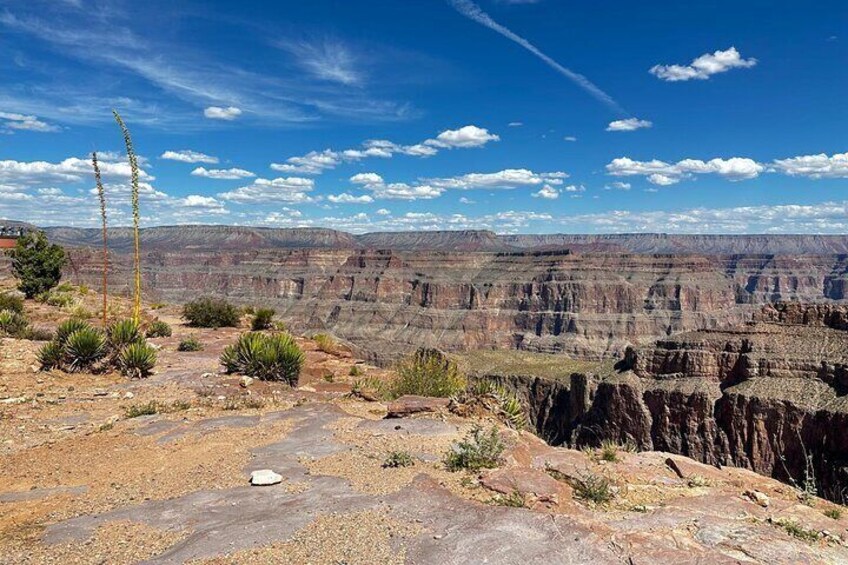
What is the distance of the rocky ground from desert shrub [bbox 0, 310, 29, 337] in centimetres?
956

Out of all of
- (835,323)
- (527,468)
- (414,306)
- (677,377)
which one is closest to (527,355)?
(677,377)

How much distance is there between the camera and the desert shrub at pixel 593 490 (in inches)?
272

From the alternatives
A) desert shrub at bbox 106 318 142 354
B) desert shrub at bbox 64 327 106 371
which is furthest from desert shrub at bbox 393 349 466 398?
desert shrub at bbox 64 327 106 371

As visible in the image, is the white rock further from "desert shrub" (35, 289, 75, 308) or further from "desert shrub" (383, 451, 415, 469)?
"desert shrub" (35, 289, 75, 308)

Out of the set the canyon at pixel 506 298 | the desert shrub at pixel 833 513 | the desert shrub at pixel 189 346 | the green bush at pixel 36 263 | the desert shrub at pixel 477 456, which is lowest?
the canyon at pixel 506 298

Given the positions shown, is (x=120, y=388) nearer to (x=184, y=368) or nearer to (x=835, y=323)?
(x=184, y=368)

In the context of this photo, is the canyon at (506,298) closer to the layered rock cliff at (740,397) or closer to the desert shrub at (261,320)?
the layered rock cliff at (740,397)

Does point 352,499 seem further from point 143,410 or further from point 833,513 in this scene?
point 143,410

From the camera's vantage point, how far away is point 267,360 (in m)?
15.6

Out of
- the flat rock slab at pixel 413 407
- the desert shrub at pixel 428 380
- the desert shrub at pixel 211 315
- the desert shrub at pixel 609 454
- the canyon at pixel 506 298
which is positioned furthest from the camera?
the canyon at pixel 506 298

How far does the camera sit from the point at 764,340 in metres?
44.6

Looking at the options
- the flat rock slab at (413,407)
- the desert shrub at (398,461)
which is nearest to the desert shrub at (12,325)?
the flat rock slab at (413,407)

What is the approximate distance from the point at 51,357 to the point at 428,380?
10398mm

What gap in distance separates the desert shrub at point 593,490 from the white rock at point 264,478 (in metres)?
3.92
